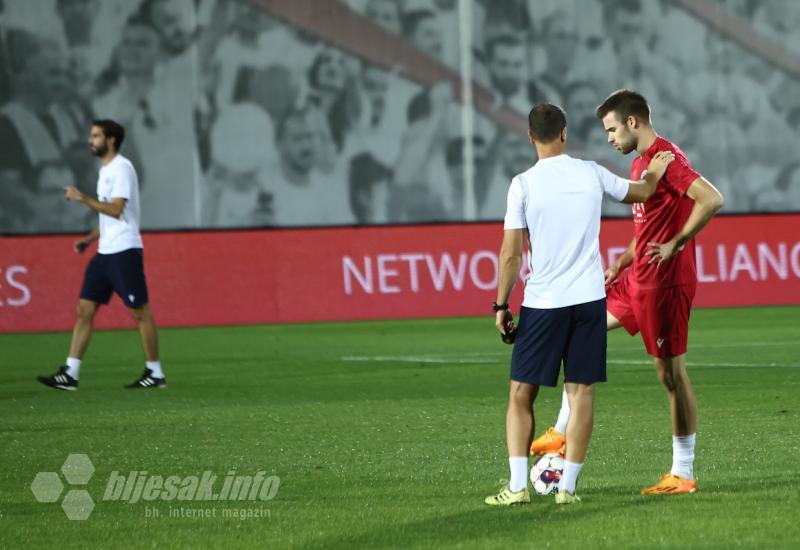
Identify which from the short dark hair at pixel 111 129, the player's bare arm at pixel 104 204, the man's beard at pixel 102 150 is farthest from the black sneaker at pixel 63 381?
the short dark hair at pixel 111 129

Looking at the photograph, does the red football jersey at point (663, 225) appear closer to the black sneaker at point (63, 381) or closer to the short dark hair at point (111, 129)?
the short dark hair at point (111, 129)

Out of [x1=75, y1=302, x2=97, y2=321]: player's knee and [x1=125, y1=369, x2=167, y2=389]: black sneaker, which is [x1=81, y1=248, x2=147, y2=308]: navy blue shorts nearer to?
[x1=75, y1=302, x2=97, y2=321]: player's knee

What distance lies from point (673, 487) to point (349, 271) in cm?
1429

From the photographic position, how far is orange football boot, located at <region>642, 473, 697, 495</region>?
314 inches

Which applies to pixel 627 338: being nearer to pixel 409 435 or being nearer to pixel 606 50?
pixel 409 435

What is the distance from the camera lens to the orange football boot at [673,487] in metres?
7.97

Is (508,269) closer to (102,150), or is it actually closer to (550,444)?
(550,444)

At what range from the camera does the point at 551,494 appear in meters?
8.00

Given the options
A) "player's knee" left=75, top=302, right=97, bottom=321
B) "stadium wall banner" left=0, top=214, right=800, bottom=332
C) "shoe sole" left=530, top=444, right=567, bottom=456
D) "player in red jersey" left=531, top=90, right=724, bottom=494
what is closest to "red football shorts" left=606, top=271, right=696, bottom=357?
"player in red jersey" left=531, top=90, right=724, bottom=494

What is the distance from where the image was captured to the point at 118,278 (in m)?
14.0

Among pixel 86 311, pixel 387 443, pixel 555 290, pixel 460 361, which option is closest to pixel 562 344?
pixel 555 290

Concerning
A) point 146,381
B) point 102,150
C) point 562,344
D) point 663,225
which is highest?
point 102,150

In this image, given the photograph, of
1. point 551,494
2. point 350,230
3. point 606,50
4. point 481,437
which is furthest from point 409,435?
point 606,50

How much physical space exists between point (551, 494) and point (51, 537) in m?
2.30
